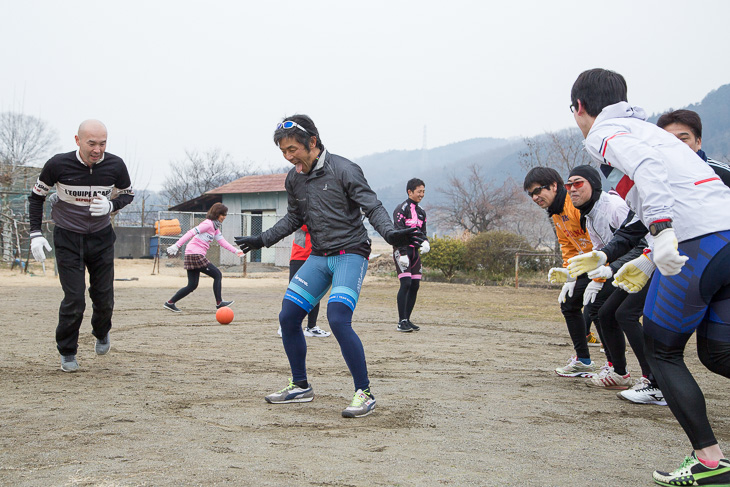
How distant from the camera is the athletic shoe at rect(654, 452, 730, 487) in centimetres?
289

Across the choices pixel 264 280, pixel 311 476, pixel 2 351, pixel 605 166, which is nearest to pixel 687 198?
pixel 605 166

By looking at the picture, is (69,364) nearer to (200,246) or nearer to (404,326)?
(404,326)

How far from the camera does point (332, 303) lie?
435 cm

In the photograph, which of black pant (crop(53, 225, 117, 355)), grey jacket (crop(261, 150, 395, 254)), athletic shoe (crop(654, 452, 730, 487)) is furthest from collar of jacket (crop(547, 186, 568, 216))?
black pant (crop(53, 225, 117, 355))

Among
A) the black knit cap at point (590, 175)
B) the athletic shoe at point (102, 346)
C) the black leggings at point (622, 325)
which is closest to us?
the black leggings at point (622, 325)

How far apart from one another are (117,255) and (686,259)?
3170 centimetres

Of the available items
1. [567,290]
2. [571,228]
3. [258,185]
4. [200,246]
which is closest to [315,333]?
[200,246]

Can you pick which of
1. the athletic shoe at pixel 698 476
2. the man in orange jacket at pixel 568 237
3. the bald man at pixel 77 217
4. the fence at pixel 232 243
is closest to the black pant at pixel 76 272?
the bald man at pixel 77 217

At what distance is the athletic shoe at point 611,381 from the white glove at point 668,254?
280 cm

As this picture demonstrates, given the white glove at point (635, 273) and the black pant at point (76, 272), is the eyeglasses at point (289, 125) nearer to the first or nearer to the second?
the white glove at point (635, 273)

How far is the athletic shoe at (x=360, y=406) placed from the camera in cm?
411

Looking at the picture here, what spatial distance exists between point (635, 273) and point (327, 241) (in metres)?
2.03

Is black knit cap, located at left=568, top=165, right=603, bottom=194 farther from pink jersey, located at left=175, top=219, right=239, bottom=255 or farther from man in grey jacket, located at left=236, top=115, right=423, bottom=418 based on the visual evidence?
pink jersey, located at left=175, top=219, right=239, bottom=255

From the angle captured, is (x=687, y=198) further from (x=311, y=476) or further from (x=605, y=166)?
(x=311, y=476)
